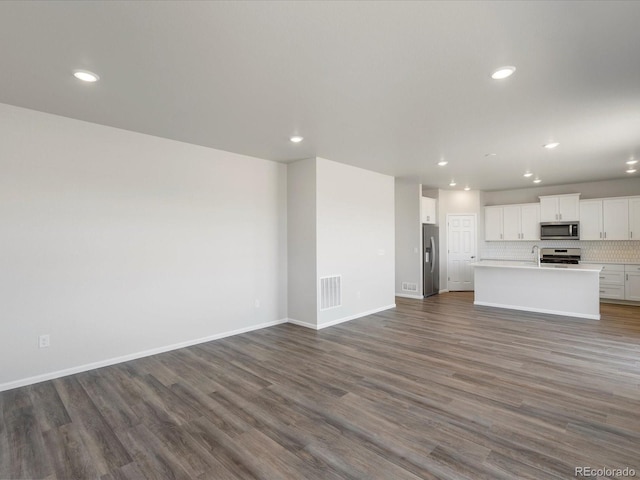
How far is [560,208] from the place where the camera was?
770 cm

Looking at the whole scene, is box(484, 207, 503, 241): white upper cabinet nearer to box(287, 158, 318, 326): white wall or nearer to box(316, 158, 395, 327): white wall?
box(316, 158, 395, 327): white wall

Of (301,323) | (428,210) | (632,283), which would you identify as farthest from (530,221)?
(301,323)

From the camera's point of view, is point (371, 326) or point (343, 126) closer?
point (343, 126)

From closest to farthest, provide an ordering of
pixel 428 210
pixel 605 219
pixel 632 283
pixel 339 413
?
pixel 339 413 < pixel 632 283 < pixel 605 219 < pixel 428 210

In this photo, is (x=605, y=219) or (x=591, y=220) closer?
(x=605, y=219)

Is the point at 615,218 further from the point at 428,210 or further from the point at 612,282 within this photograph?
the point at 428,210

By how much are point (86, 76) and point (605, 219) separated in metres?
9.47

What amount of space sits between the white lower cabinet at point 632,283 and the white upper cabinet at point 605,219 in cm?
67

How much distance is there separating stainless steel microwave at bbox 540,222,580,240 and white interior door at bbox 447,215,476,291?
1604 mm

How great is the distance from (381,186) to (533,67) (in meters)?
4.13

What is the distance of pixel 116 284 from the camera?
382 cm

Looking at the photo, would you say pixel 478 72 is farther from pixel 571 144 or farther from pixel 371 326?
pixel 371 326

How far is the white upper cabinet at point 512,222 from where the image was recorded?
8.09 meters

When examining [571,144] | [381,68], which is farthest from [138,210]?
[571,144]
